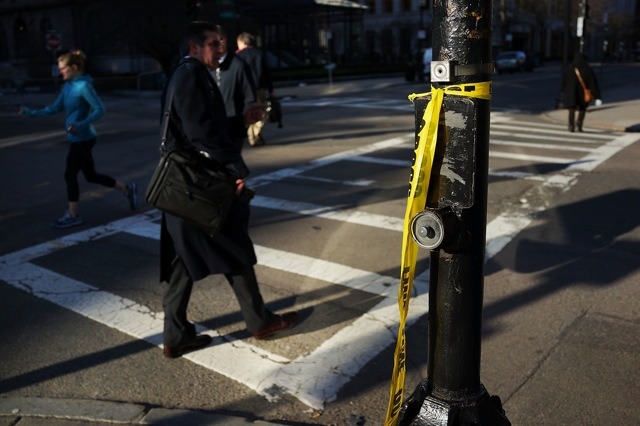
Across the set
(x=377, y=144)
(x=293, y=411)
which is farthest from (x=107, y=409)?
(x=377, y=144)

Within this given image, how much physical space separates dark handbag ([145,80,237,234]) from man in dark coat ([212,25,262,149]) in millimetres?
818

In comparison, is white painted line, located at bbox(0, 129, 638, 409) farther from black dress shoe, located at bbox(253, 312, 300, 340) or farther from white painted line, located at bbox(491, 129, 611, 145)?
white painted line, located at bbox(491, 129, 611, 145)

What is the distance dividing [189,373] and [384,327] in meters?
1.43

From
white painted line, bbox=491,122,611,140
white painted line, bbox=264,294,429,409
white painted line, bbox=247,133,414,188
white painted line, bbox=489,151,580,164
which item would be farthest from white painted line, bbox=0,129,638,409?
white painted line, bbox=491,122,611,140

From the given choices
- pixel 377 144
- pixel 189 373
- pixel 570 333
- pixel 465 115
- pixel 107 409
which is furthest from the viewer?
pixel 377 144

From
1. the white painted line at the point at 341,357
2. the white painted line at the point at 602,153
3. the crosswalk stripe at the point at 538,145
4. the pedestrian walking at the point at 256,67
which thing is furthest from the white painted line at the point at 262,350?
the crosswalk stripe at the point at 538,145

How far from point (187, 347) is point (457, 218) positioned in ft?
8.72

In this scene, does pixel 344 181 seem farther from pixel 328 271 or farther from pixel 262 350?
pixel 262 350

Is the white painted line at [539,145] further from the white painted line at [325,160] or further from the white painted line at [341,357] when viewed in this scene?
the white painted line at [341,357]

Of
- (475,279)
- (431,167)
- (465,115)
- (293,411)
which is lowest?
(293,411)

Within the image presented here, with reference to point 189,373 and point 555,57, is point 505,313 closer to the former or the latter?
point 189,373

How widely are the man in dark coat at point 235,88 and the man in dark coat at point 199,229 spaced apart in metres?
0.27

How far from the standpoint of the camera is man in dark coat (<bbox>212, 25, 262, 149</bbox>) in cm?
467

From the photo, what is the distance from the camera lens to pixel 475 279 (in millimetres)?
2232
